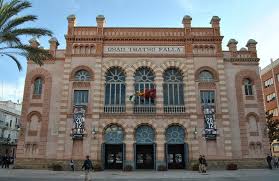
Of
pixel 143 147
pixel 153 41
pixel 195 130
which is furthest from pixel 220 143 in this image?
pixel 153 41

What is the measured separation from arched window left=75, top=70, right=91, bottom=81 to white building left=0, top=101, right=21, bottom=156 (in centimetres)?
2880

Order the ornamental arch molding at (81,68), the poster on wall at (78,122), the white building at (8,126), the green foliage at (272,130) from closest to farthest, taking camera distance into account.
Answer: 1. the poster on wall at (78,122)
2. the ornamental arch molding at (81,68)
3. the green foliage at (272,130)
4. the white building at (8,126)

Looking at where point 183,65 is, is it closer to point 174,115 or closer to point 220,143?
point 174,115

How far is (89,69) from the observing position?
3259 centimetres

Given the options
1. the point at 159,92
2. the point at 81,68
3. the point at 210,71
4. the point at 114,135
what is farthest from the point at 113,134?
the point at 210,71

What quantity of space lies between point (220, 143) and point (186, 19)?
15.0m

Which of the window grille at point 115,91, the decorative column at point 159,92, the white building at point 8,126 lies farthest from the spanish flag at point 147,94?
the white building at point 8,126

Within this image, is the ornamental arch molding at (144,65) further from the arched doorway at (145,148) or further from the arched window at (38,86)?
the arched window at (38,86)

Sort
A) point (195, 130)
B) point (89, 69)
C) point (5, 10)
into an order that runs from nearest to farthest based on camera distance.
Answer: point (5, 10), point (195, 130), point (89, 69)

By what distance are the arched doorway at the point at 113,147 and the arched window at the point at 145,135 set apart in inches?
69.1

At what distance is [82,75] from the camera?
32781 millimetres

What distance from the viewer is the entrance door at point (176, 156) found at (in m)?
31.6

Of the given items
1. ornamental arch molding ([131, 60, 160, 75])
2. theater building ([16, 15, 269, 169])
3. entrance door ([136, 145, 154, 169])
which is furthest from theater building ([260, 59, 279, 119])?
entrance door ([136, 145, 154, 169])

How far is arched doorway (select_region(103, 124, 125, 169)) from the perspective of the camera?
30844mm
